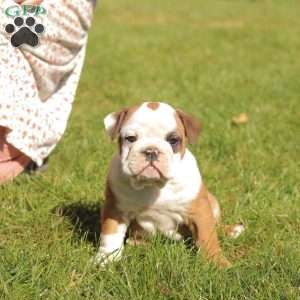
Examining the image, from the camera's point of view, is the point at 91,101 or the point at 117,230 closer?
the point at 117,230

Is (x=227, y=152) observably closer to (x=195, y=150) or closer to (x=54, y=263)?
(x=195, y=150)

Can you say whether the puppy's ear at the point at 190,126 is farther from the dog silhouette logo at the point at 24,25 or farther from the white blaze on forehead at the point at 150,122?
the dog silhouette logo at the point at 24,25

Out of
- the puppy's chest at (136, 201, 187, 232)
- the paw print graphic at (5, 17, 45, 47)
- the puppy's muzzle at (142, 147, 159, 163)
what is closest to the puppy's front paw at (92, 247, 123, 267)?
the puppy's chest at (136, 201, 187, 232)

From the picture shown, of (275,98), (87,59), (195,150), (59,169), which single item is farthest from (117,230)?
(87,59)

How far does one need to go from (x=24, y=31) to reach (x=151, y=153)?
65.3 inches

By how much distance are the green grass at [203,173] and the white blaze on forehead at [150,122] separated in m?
0.58

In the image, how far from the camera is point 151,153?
2584 mm

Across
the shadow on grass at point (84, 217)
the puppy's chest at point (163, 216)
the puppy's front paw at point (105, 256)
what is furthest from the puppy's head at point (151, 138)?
the shadow on grass at point (84, 217)

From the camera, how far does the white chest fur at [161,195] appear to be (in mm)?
2822

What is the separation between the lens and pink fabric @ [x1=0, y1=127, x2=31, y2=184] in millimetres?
3812

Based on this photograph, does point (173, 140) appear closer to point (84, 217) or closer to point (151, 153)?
point (151, 153)

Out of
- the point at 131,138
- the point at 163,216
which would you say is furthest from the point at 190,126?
the point at 163,216

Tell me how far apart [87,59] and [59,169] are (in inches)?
163

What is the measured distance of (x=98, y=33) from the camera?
9.91 metres
